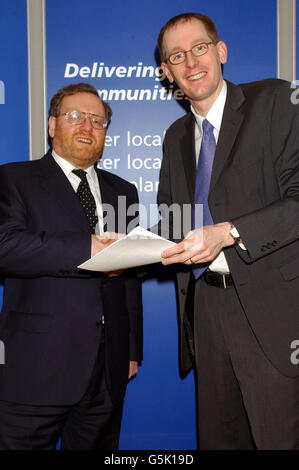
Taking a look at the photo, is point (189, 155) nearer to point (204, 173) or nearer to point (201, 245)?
point (204, 173)

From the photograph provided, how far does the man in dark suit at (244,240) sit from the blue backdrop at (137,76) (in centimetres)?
65

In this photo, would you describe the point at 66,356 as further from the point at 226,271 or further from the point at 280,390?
the point at 280,390

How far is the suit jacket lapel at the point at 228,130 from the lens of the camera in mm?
1807

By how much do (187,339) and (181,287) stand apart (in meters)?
0.26

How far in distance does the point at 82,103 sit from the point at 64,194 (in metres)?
0.56

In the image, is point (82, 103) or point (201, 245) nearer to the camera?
point (201, 245)

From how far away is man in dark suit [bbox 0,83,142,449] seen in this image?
1.87 metres

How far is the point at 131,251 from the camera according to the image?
4.99ft

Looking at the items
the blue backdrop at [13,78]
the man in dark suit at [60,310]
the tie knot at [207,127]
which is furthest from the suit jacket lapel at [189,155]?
the blue backdrop at [13,78]

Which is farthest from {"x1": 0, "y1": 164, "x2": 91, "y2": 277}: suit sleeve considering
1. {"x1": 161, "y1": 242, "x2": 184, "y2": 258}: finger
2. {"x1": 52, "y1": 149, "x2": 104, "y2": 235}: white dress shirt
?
{"x1": 161, "y1": 242, "x2": 184, "y2": 258}: finger

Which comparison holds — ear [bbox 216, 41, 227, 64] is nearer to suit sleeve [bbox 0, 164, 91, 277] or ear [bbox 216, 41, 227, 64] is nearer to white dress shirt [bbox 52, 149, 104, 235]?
white dress shirt [bbox 52, 149, 104, 235]

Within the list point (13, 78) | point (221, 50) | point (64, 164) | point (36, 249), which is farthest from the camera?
point (13, 78)

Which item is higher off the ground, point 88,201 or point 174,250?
point 88,201

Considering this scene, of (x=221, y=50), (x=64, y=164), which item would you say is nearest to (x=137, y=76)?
(x=221, y=50)
